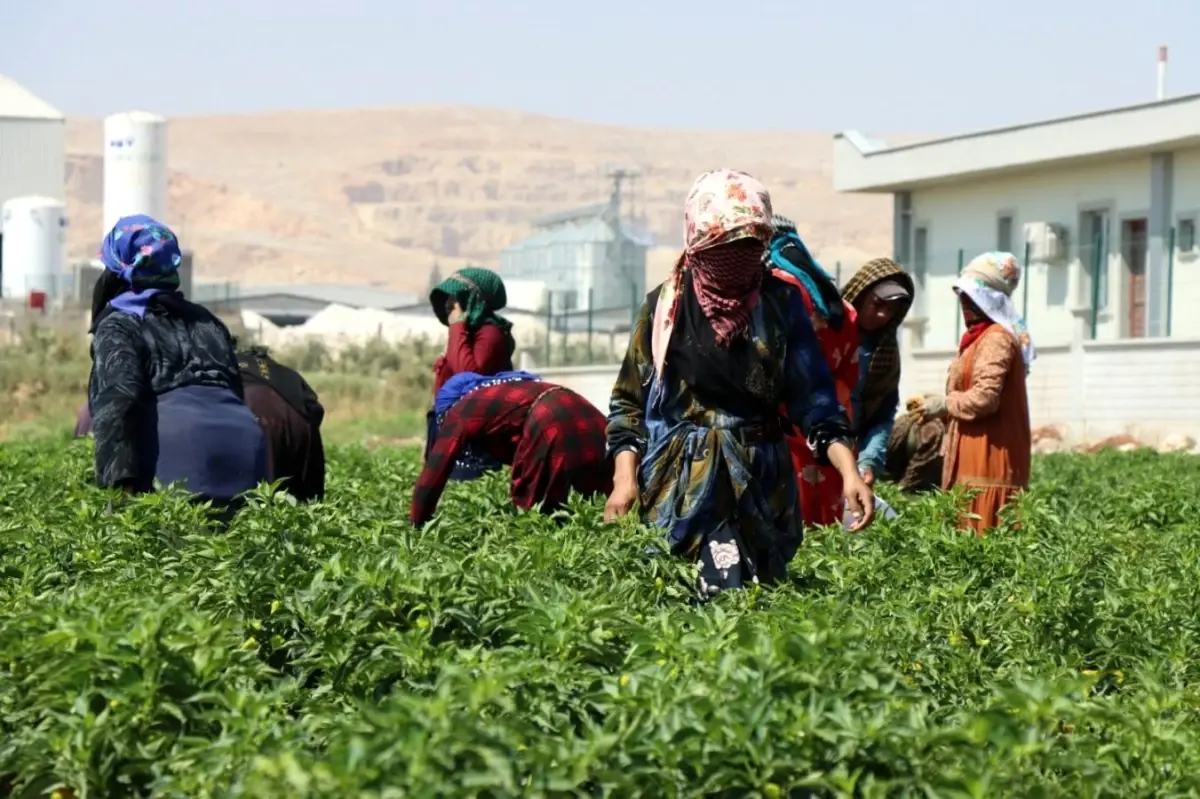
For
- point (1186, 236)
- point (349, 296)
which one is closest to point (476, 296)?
point (1186, 236)

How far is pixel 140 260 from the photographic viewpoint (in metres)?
7.78

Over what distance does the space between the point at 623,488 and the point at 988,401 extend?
359 cm

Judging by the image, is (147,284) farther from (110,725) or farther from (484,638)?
(110,725)

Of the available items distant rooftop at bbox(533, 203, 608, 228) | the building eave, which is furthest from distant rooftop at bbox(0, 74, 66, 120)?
the building eave

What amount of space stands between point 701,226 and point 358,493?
452 centimetres

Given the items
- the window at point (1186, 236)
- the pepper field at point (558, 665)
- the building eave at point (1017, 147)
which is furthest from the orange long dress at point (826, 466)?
the window at point (1186, 236)

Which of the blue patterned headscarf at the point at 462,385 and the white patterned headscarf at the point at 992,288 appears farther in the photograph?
the white patterned headscarf at the point at 992,288

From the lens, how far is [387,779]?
3.72 metres

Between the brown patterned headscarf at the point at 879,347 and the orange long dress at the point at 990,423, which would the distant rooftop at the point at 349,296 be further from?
the brown patterned headscarf at the point at 879,347

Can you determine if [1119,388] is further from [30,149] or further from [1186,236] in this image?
[30,149]

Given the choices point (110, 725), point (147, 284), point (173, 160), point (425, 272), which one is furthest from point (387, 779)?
point (173, 160)

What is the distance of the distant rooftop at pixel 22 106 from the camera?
70.4 metres

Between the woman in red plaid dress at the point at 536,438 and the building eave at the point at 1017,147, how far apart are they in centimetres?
2212

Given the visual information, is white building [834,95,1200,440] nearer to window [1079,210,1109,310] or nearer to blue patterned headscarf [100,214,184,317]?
window [1079,210,1109,310]
